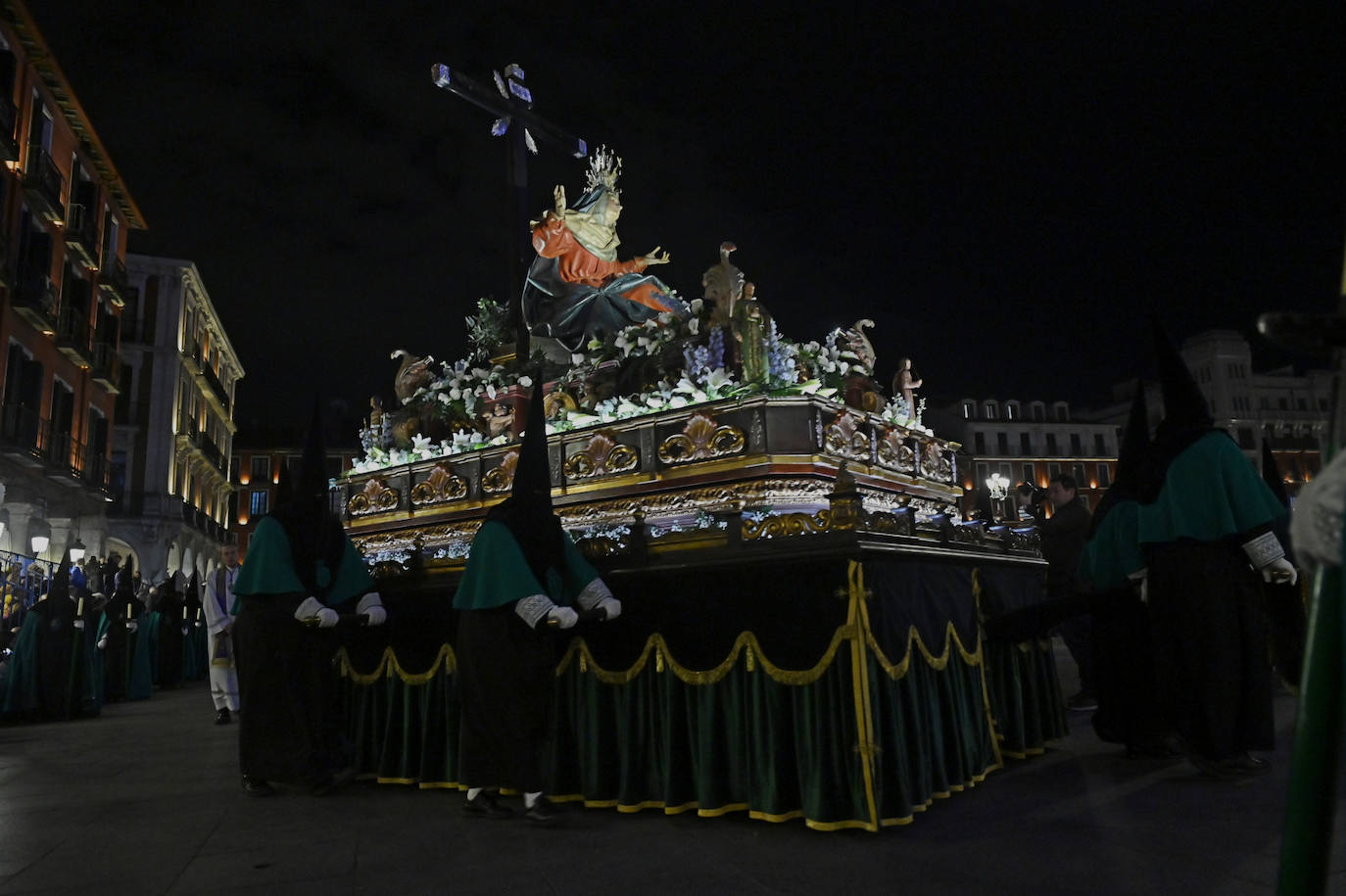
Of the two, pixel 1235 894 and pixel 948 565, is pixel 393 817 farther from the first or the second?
pixel 1235 894

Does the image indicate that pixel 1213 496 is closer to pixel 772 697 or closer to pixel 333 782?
pixel 772 697

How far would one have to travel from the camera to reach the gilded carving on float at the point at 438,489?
928 centimetres

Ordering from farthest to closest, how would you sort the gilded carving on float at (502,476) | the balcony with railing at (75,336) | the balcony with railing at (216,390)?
the balcony with railing at (216,390), the balcony with railing at (75,336), the gilded carving on float at (502,476)

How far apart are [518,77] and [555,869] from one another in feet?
35.0

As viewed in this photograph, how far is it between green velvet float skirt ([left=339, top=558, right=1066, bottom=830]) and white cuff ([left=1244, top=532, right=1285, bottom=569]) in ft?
3.93

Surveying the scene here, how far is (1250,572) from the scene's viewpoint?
13.9 feet

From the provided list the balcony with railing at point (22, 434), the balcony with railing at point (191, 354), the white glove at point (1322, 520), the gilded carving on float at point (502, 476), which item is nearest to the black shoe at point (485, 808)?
the white glove at point (1322, 520)

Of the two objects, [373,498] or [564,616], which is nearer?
[564,616]

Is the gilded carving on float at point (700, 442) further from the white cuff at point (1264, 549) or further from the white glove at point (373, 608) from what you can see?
the white cuff at point (1264, 549)

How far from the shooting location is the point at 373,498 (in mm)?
10180

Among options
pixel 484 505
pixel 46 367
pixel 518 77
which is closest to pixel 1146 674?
pixel 484 505

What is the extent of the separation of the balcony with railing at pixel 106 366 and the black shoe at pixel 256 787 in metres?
21.5

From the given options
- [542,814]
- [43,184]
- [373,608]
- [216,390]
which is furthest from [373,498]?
[216,390]

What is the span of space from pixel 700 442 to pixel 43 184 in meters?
18.2
